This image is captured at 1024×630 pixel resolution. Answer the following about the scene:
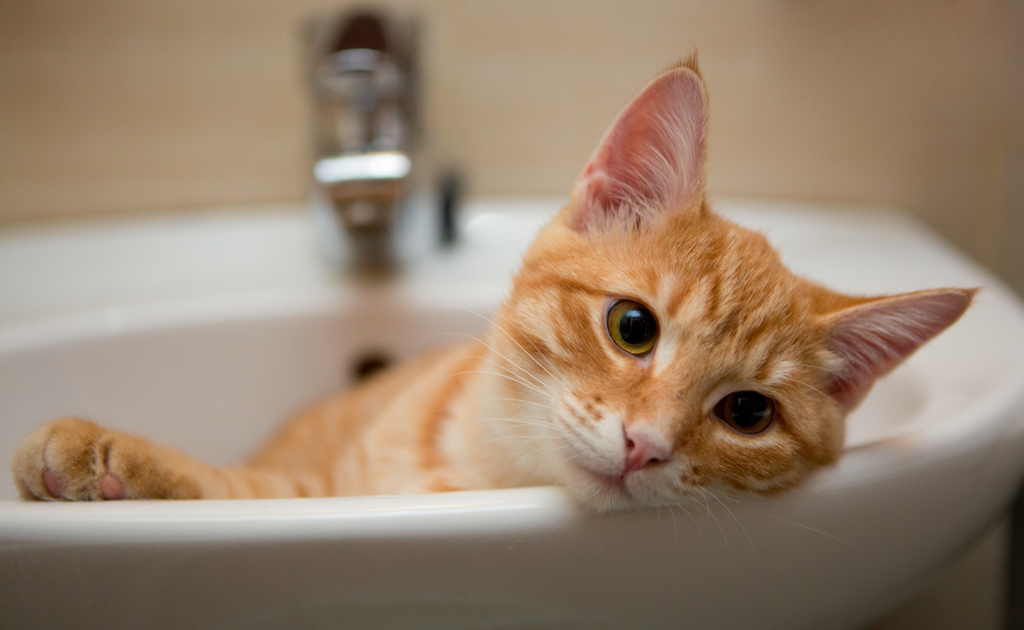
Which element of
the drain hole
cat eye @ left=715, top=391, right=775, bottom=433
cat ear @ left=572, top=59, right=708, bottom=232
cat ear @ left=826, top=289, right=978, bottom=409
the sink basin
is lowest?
the drain hole

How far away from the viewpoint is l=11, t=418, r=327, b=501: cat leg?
2.13ft

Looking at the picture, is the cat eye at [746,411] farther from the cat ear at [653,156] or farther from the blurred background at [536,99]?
the blurred background at [536,99]

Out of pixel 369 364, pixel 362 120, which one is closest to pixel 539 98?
pixel 362 120

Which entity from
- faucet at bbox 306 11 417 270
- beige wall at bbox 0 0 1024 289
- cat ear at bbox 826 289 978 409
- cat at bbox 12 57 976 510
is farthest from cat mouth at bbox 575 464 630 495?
beige wall at bbox 0 0 1024 289

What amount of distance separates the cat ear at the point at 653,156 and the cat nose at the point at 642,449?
29cm

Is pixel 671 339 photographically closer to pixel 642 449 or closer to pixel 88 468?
pixel 642 449

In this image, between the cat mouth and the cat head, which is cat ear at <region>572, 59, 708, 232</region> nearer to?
the cat head

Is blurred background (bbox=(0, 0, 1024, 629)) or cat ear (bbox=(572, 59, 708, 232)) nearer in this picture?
cat ear (bbox=(572, 59, 708, 232))

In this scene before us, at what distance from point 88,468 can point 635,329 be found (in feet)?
1.77

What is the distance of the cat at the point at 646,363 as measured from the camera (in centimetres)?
67

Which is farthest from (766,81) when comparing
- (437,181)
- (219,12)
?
(219,12)

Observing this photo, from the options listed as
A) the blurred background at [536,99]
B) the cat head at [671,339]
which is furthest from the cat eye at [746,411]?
the blurred background at [536,99]

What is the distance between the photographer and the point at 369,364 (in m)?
1.30

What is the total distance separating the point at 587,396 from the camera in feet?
2.32
